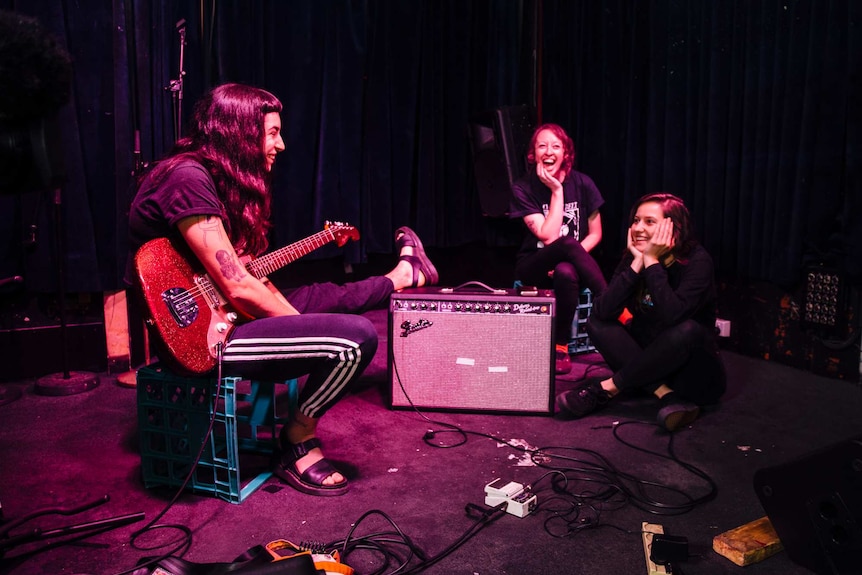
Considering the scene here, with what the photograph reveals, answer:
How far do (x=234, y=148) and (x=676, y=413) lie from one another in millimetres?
1807

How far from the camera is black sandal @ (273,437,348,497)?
6.60 feet

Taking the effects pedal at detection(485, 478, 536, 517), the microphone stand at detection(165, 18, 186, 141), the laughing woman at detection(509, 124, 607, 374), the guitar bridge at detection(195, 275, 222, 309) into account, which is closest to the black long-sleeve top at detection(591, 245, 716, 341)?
the laughing woman at detection(509, 124, 607, 374)

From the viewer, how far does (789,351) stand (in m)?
3.46

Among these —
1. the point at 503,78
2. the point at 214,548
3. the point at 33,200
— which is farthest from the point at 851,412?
the point at 33,200

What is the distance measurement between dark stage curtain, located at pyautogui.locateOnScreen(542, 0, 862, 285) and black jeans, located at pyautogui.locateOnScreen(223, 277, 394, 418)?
2415 millimetres

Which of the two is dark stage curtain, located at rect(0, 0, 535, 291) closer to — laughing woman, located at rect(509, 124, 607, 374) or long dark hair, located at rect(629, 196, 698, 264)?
laughing woman, located at rect(509, 124, 607, 374)

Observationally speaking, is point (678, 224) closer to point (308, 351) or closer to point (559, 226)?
point (559, 226)

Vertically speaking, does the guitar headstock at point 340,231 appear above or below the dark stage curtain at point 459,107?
below

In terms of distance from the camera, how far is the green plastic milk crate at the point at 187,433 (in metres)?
1.92

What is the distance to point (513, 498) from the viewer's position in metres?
1.90

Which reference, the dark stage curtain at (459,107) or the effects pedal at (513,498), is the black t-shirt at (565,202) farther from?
the effects pedal at (513,498)

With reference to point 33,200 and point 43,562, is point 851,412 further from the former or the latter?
point 33,200

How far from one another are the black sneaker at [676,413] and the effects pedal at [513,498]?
0.79 meters

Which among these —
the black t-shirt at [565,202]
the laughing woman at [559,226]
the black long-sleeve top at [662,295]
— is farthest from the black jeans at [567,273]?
the black long-sleeve top at [662,295]
